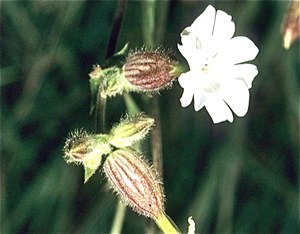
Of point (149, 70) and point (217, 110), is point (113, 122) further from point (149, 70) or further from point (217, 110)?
point (217, 110)

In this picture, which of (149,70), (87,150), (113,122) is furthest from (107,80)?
(113,122)

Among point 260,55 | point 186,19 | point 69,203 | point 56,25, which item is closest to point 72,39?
point 56,25

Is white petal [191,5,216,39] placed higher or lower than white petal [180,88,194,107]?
higher

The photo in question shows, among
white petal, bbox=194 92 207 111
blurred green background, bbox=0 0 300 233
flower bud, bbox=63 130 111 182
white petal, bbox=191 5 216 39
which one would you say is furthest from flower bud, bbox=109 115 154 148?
blurred green background, bbox=0 0 300 233

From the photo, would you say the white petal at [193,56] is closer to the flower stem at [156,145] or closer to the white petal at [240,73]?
the white petal at [240,73]

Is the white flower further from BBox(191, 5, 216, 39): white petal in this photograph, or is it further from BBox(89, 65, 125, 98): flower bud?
BBox(89, 65, 125, 98): flower bud

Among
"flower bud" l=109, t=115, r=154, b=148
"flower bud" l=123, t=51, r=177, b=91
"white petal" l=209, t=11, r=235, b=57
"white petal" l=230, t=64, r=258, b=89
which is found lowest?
"white petal" l=230, t=64, r=258, b=89

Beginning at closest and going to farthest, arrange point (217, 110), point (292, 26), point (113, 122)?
point (217, 110) → point (292, 26) → point (113, 122)
